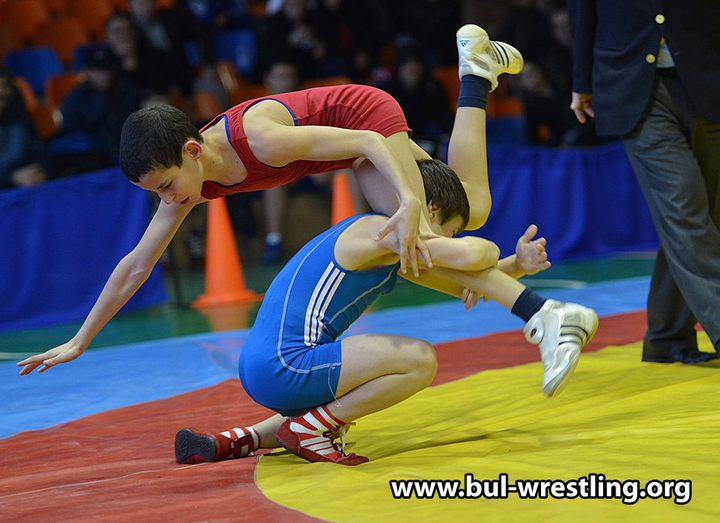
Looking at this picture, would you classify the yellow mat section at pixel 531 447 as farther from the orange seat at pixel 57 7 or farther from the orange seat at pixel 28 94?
the orange seat at pixel 57 7

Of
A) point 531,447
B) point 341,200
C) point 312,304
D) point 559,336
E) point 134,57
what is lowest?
point 531,447

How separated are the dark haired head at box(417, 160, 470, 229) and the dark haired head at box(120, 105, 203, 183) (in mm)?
748

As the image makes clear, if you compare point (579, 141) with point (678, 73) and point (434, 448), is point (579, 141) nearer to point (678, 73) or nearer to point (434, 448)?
point (678, 73)

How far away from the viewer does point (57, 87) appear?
895cm

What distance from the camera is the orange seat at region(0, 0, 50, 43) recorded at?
376 inches

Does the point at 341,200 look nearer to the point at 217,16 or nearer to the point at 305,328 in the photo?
the point at 217,16

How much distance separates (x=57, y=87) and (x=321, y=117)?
6348 mm

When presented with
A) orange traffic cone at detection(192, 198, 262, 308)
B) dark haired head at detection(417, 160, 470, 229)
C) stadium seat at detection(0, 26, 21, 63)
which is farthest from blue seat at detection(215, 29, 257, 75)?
dark haired head at detection(417, 160, 470, 229)

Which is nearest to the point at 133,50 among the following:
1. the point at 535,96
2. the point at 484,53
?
the point at 535,96

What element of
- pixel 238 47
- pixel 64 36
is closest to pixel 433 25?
pixel 238 47

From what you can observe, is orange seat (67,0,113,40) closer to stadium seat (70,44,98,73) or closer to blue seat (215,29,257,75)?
stadium seat (70,44,98,73)

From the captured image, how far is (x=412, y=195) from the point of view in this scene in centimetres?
278

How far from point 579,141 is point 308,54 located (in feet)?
8.41

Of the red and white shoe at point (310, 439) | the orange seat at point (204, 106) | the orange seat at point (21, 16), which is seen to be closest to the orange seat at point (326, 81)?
the orange seat at point (204, 106)
